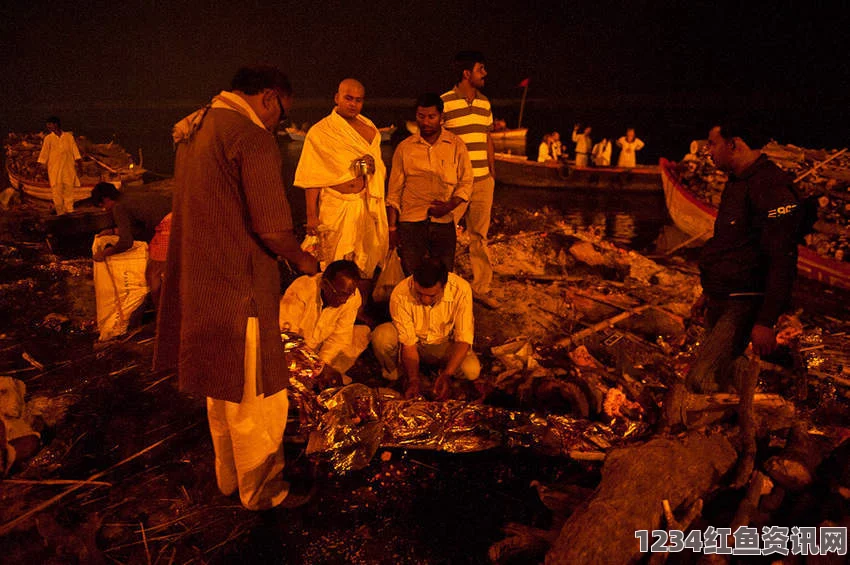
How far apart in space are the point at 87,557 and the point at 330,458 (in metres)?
1.25

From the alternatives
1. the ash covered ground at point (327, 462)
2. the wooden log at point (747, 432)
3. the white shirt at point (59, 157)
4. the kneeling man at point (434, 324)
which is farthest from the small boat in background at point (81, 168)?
the wooden log at point (747, 432)

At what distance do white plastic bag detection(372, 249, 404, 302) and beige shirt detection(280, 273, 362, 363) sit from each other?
1186mm

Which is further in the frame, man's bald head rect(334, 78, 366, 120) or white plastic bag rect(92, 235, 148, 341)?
white plastic bag rect(92, 235, 148, 341)

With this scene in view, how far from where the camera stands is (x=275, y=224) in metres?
2.22

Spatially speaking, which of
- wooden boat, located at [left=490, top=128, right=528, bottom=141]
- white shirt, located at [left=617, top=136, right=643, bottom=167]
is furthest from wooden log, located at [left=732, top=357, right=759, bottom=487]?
wooden boat, located at [left=490, top=128, right=528, bottom=141]

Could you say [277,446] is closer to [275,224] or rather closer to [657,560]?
[275,224]

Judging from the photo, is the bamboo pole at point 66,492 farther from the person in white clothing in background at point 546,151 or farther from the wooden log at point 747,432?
the person in white clothing in background at point 546,151

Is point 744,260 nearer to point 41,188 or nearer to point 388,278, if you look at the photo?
point 388,278

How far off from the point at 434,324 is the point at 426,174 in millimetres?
1454

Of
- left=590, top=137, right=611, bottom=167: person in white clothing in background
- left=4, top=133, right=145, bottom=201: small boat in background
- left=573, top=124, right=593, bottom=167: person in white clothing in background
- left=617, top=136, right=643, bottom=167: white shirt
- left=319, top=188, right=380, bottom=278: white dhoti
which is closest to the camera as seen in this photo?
left=319, top=188, right=380, bottom=278: white dhoti

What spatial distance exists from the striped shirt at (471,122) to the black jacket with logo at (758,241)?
2.49 metres

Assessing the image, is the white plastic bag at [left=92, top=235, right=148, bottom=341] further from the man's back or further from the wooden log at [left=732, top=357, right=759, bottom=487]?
the wooden log at [left=732, top=357, right=759, bottom=487]

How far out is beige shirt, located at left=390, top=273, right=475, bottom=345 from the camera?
3742 millimetres

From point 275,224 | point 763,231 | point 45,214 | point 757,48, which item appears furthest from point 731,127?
point 757,48
